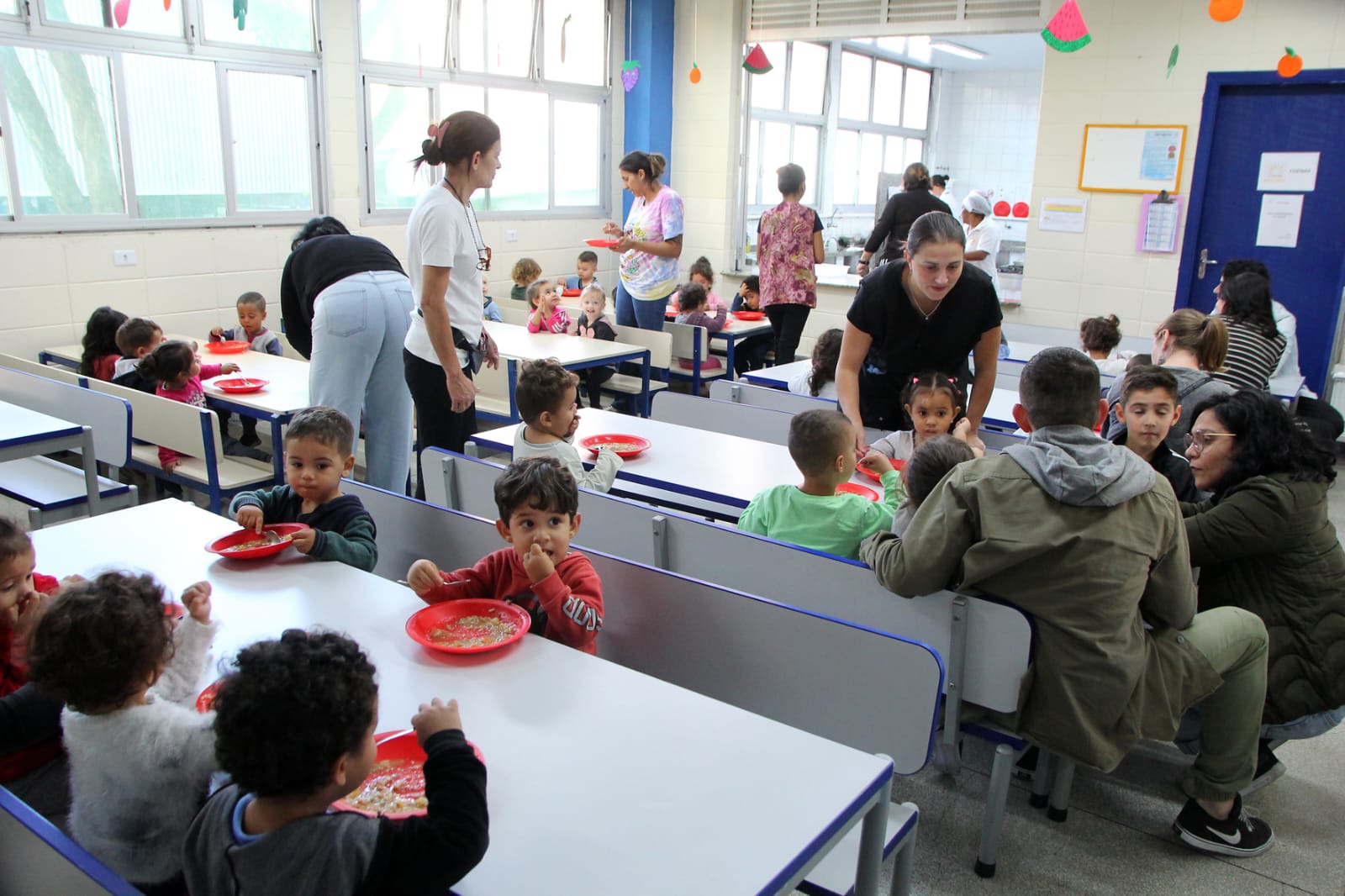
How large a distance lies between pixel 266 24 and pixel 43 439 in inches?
162

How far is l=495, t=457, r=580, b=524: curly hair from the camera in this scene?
189 centimetres

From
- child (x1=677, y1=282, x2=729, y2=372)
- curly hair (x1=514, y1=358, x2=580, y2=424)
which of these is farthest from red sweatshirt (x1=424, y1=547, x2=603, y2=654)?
child (x1=677, y1=282, x2=729, y2=372)

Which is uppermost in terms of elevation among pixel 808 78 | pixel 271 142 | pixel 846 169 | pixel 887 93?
pixel 887 93

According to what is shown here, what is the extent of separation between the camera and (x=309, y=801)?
1.08 metres

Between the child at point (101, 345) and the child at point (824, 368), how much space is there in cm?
306

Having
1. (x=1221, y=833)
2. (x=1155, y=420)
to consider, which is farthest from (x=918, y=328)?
(x=1221, y=833)

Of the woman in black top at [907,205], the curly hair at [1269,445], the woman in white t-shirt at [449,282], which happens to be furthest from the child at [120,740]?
the woman in black top at [907,205]

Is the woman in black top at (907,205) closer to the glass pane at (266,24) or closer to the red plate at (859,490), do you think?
the red plate at (859,490)

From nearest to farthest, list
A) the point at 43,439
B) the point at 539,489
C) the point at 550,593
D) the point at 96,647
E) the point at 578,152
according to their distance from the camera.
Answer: the point at 96,647, the point at 550,593, the point at 539,489, the point at 43,439, the point at 578,152

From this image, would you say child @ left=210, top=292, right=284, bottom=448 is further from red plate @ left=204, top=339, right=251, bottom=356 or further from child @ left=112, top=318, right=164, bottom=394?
child @ left=112, top=318, right=164, bottom=394

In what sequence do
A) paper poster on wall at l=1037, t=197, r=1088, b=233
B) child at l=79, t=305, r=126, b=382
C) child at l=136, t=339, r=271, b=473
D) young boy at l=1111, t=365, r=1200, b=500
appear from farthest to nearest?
paper poster on wall at l=1037, t=197, r=1088, b=233
child at l=79, t=305, r=126, b=382
child at l=136, t=339, r=271, b=473
young boy at l=1111, t=365, r=1200, b=500

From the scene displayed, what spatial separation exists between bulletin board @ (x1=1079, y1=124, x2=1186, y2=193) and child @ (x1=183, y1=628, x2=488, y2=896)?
Answer: 6566 mm

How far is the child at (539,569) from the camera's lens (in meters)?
1.78

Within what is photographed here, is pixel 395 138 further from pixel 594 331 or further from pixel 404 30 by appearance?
pixel 594 331
